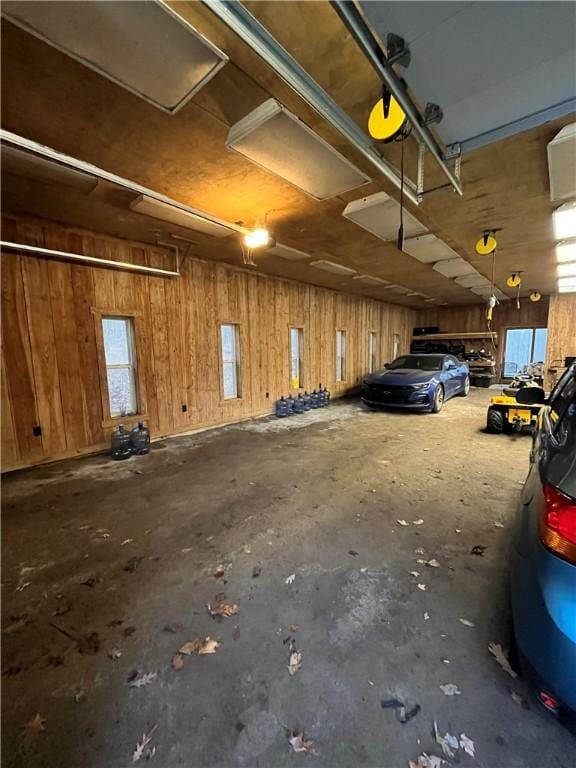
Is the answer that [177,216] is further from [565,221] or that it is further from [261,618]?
[565,221]

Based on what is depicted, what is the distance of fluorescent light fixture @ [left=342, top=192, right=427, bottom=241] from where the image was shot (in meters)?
3.13

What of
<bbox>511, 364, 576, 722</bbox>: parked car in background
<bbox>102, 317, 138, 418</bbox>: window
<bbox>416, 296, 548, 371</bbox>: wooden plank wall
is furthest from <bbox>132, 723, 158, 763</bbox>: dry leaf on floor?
<bbox>416, 296, 548, 371</bbox>: wooden plank wall

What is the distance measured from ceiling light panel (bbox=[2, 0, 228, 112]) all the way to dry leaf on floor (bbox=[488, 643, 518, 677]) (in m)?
3.21

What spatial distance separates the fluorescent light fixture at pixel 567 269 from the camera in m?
6.04

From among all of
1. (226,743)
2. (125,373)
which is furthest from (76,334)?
(226,743)

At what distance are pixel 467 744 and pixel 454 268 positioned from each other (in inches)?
263

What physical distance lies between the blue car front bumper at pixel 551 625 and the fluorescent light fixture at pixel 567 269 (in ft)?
23.6

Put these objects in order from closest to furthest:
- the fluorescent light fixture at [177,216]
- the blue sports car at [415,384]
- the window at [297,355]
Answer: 1. the fluorescent light fixture at [177,216]
2. the blue sports car at [415,384]
3. the window at [297,355]

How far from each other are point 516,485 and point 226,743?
3249mm

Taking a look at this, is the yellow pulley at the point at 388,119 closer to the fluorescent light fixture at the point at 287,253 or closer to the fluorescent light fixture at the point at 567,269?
the fluorescent light fixture at the point at 287,253

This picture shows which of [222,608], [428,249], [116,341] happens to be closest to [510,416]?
[428,249]

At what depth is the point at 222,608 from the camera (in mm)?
1687

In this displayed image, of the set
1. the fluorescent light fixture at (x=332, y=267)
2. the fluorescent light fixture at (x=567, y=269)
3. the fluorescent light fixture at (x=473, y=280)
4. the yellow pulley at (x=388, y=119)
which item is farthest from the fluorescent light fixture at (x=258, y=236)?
the fluorescent light fixture at (x=567, y=269)

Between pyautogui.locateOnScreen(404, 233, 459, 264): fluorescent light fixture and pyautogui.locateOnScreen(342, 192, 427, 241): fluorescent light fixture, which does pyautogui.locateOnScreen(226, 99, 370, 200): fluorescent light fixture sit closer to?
pyautogui.locateOnScreen(342, 192, 427, 241): fluorescent light fixture
